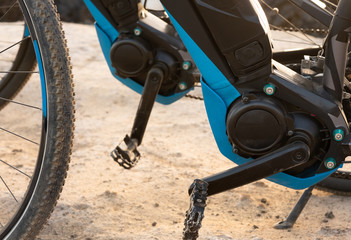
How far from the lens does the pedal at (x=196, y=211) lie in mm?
1603

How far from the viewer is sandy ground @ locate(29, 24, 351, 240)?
2.04 metres

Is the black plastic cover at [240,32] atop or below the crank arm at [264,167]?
atop

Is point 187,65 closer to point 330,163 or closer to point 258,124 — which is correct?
point 258,124

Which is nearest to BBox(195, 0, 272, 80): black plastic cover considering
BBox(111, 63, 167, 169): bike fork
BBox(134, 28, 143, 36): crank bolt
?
BBox(111, 63, 167, 169): bike fork

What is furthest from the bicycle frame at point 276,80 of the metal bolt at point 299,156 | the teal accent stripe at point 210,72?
the metal bolt at point 299,156

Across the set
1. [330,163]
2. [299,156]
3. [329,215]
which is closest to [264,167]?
[299,156]

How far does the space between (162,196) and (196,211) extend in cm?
76

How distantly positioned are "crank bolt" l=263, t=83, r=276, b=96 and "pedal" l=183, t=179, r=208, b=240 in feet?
1.09

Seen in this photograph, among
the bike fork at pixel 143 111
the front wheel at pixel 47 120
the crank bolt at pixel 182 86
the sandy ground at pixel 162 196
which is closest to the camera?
the front wheel at pixel 47 120

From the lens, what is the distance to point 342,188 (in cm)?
226

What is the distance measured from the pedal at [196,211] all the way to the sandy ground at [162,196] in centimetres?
35

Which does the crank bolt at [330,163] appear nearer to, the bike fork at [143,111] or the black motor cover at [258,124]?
the black motor cover at [258,124]

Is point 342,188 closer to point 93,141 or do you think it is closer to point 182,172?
point 182,172

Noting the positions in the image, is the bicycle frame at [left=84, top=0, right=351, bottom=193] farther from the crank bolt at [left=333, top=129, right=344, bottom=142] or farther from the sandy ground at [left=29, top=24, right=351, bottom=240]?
the sandy ground at [left=29, top=24, right=351, bottom=240]
